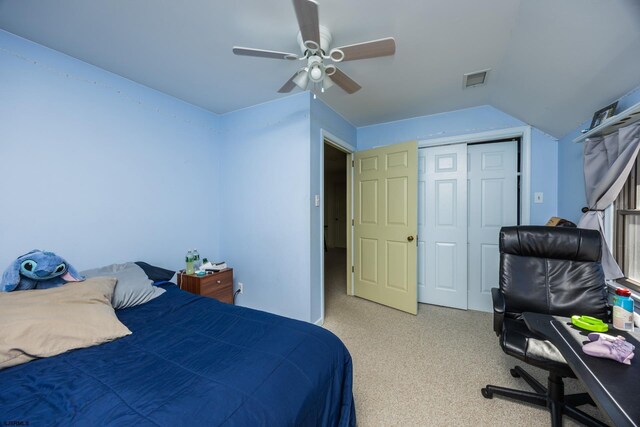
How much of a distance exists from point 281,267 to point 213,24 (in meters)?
2.14

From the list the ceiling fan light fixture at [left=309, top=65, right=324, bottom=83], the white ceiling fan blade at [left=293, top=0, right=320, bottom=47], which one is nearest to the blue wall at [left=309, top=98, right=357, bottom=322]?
the ceiling fan light fixture at [left=309, top=65, right=324, bottom=83]

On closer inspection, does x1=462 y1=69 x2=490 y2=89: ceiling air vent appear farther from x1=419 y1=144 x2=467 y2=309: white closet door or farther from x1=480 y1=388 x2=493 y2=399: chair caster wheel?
x1=480 y1=388 x2=493 y2=399: chair caster wheel

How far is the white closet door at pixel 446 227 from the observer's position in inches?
114

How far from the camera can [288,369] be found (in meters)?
1.00

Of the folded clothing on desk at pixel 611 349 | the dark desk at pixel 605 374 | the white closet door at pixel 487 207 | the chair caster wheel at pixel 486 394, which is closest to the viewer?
the dark desk at pixel 605 374

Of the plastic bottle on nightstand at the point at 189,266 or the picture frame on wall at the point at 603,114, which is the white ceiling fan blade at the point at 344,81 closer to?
the picture frame on wall at the point at 603,114

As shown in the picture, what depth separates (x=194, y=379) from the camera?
3.03 ft

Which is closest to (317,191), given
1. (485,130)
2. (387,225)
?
(387,225)

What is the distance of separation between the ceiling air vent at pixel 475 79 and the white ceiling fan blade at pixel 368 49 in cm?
126

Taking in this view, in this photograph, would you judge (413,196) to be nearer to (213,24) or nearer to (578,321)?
(578,321)

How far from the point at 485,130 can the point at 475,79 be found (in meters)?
0.76

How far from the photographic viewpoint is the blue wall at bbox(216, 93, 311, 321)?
2480 mm


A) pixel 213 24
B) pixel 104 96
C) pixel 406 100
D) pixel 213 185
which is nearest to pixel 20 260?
pixel 104 96

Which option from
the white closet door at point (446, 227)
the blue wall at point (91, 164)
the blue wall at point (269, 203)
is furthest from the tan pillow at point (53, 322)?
the white closet door at point (446, 227)
